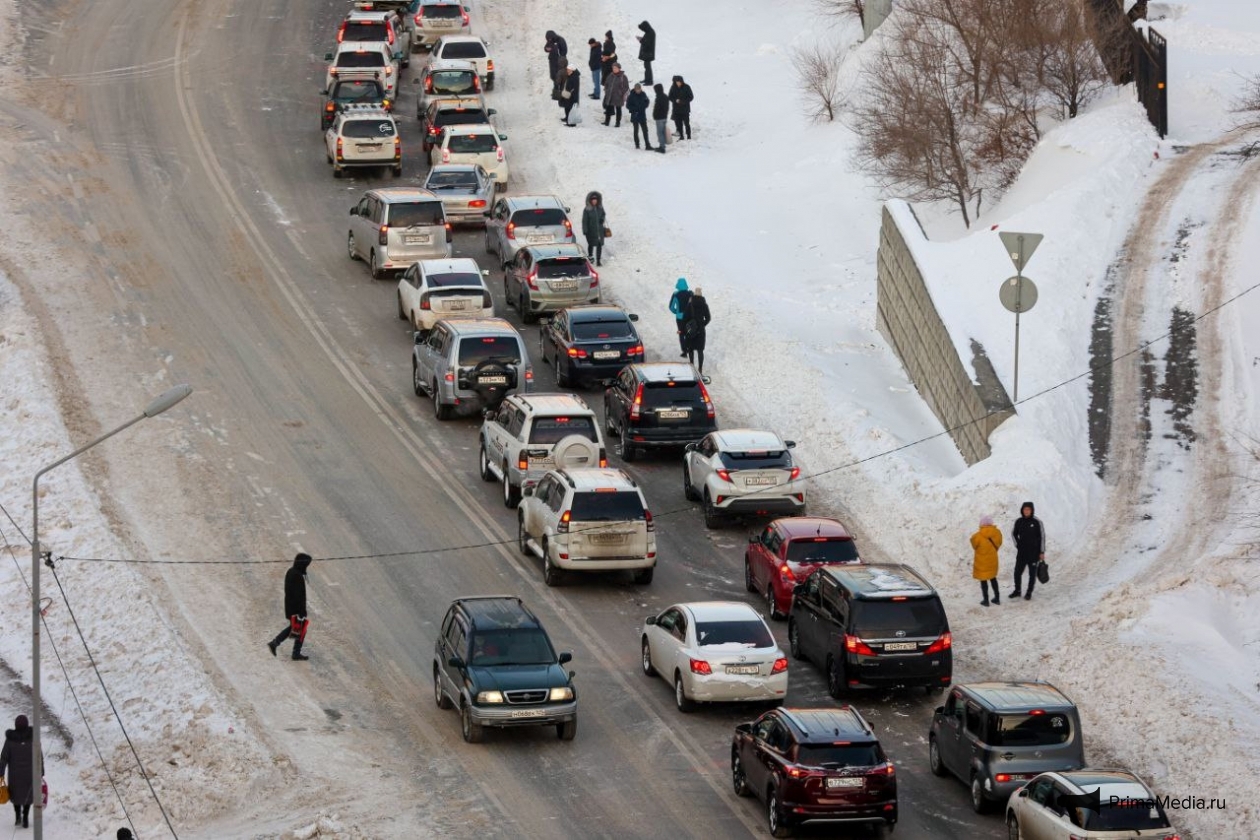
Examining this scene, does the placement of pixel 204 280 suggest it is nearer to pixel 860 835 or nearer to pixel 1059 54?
pixel 1059 54

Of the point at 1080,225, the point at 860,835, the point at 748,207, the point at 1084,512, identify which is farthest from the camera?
the point at 748,207

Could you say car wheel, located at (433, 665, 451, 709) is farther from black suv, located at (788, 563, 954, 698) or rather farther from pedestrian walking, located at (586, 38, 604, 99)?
pedestrian walking, located at (586, 38, 604, 99)

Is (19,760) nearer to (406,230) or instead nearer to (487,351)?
(487,351)

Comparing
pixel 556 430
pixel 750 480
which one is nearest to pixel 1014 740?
pixel 750 480

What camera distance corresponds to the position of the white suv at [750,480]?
97.3 feet

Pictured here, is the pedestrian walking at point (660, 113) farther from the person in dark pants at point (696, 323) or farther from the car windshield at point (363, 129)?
the person in dark pants at point (696, 323)

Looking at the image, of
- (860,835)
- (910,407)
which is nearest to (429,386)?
(910,407)

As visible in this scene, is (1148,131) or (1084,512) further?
(1148,131)

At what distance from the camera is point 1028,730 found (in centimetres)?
2033

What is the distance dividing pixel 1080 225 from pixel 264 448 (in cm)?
1646

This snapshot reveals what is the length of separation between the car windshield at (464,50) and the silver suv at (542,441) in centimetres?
2632

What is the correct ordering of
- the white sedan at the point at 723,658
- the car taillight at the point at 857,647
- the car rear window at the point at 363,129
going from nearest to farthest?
the white sedan at the point at 723,658, the car taillight at the point at 857,647, the car rear window at the point at 363,129

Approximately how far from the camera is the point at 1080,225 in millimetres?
36500

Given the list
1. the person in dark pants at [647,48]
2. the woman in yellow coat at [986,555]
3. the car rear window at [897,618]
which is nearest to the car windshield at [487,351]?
the woman in yellow coat at [986,555]
